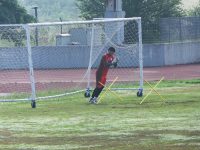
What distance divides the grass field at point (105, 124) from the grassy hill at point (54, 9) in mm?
79761

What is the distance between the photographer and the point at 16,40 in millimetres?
37969

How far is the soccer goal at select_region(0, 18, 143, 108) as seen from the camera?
29.9 m

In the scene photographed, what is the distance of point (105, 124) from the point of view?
1830cm

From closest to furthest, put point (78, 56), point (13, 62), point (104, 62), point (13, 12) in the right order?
point (104, 62) → point (13, 62) → point (78, 56) → point (13, 12)

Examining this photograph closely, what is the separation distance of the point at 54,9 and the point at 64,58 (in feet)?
251

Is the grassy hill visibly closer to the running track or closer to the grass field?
the running track

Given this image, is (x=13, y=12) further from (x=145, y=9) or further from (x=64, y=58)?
(x=64, y=58)

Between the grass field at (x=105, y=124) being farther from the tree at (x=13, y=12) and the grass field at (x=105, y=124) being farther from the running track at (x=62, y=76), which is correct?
the tree at (x=13, y=12)

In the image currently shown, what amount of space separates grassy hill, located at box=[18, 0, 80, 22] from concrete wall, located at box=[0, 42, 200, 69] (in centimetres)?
5735

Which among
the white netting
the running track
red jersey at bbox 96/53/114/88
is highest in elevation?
red jersey at bbox 96/53/114/88

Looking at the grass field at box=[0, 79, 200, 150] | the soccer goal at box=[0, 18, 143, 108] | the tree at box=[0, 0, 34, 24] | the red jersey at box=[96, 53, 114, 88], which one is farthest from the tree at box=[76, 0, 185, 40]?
the grass field at box=[0, 79, 200, 150]

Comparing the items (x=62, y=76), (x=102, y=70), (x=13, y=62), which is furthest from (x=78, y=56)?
(x=102, y=70)

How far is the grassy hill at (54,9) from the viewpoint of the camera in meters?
107

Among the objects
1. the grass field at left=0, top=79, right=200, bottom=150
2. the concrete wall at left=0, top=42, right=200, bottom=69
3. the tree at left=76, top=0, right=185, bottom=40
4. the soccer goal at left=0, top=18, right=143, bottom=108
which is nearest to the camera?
the grass field at left=0, top=79, right=200, bottom=150
